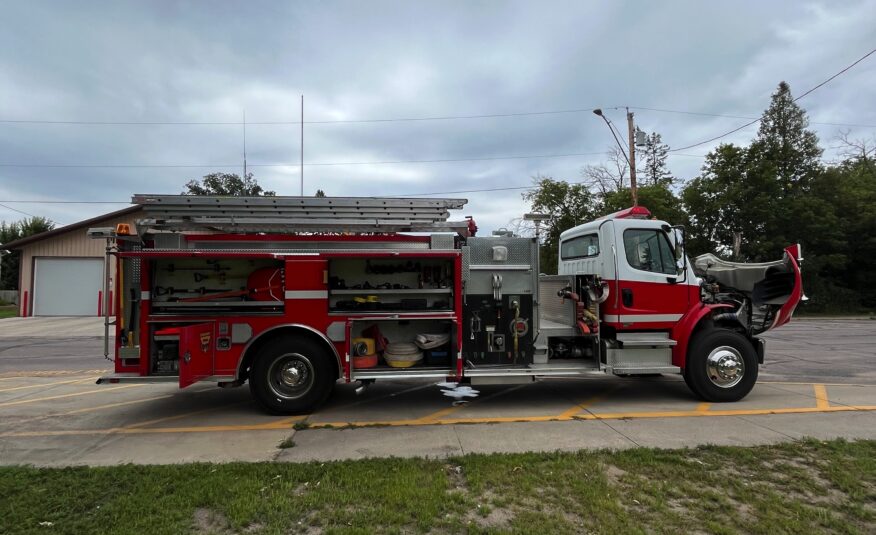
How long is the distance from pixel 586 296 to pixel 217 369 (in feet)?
16.0

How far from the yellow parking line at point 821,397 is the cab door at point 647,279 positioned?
2.07 m

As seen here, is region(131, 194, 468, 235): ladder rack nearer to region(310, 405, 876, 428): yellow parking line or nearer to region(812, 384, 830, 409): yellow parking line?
region(310, 405, 876, 428): yellow parking line

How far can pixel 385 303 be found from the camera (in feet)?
21.3

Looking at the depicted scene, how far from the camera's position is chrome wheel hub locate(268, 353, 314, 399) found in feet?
20.5

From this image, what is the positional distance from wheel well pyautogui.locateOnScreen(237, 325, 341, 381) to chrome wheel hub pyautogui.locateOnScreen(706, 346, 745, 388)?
16.3ft

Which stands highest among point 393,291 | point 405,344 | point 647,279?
point 647,279

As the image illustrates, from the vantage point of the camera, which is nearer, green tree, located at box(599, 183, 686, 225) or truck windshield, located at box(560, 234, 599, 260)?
truck windshield, located at box(560, 234, 599, 260)

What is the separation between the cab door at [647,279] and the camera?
22.5 ft

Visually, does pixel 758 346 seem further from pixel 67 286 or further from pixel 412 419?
pixel 67 286

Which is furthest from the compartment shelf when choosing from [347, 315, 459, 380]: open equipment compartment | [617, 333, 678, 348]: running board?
[617, 333, 678, 348]: running board

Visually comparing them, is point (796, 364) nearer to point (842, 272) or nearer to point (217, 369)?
point (217, 369)

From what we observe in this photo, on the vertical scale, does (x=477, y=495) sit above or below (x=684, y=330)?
below

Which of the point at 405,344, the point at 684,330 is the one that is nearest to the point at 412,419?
the point at 405,344

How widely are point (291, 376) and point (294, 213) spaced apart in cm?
202
